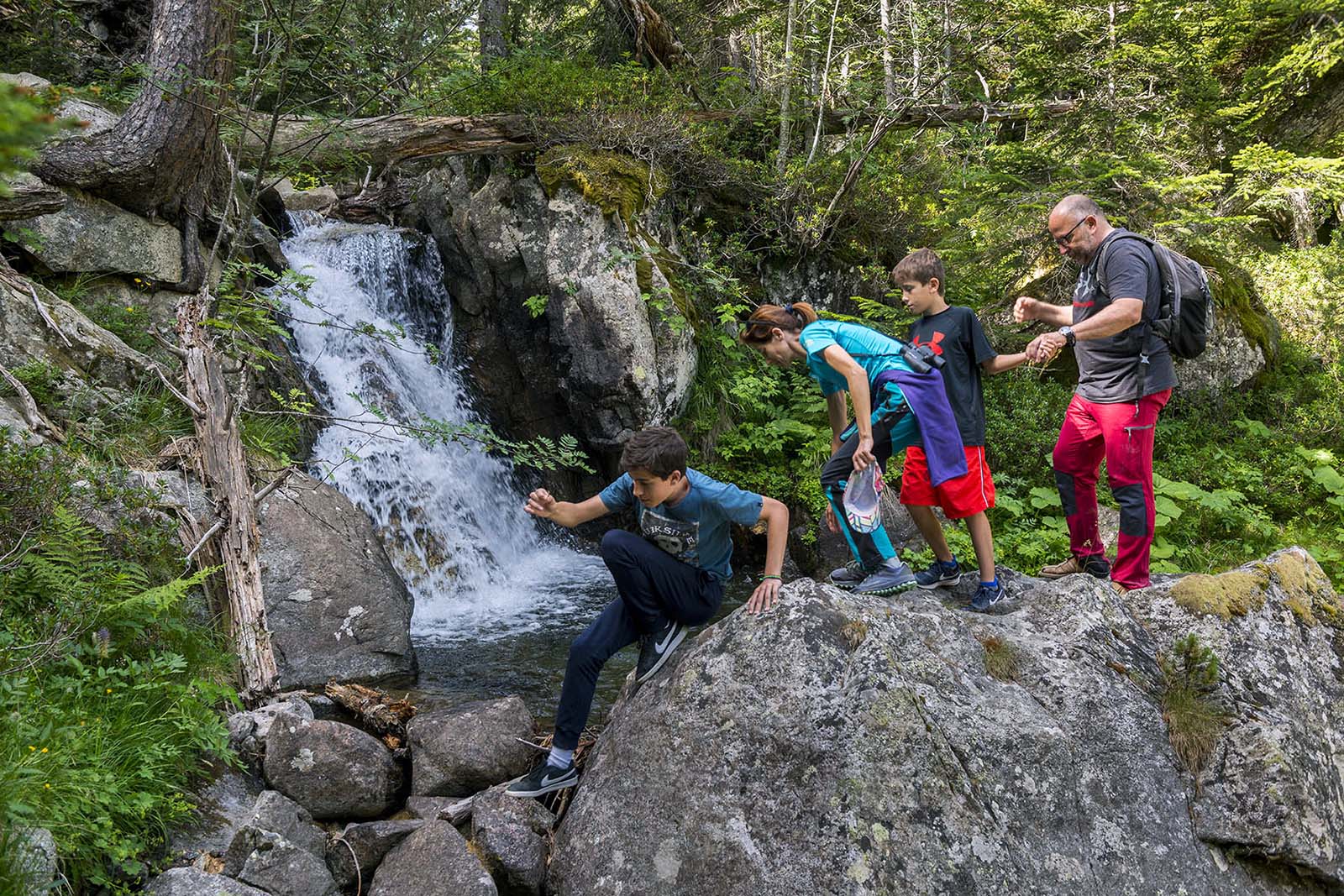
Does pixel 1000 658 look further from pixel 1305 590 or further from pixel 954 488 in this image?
pixel 1305 590

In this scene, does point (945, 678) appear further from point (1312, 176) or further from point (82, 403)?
point (1312, 176)

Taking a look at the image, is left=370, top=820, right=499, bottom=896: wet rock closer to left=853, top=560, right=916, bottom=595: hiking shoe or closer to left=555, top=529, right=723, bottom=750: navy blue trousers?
left=555, top=529, right=723, bottom=750: navy blue trousers

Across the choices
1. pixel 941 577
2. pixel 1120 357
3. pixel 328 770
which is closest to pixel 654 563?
pixel 941 577

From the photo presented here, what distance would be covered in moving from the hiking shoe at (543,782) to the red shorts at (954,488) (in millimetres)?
2335

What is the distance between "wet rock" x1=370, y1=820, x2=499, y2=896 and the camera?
11.3 ft

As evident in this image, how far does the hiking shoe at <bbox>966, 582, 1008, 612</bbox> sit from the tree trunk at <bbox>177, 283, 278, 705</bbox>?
4.13 meters

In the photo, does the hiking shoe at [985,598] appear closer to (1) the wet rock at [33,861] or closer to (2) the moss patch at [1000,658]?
(2) the moss patch at [1000,658]

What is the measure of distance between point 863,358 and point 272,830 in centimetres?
378

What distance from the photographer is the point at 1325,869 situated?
3.33m

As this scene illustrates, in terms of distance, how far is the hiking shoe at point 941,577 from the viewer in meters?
4.57

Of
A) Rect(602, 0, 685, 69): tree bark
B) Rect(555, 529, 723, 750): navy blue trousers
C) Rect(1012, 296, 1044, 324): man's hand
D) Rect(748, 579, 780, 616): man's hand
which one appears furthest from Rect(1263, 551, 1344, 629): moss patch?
Rect(602, 0, 685, 69): tree bark

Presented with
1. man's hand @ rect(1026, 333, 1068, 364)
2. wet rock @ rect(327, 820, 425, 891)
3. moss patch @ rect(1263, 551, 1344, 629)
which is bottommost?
wet rock @ rect(327, 820, 425, 891)

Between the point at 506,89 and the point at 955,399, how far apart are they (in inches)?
315

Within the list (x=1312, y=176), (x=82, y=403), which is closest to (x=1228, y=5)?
(x=1312, y=176)
